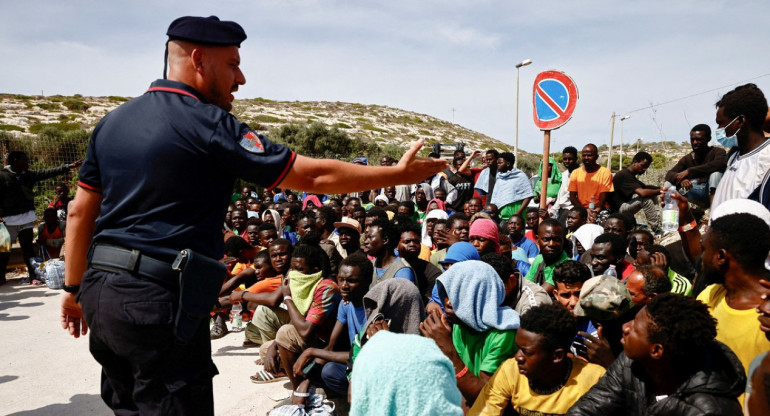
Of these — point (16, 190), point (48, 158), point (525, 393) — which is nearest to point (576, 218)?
point (525, 393)

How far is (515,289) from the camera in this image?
3662mm

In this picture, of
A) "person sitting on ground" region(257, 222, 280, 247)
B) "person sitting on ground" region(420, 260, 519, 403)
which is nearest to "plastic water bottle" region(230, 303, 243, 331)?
"person sitting on ground" region(257, 222, 280, 247)

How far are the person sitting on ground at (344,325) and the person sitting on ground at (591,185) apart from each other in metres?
4.26

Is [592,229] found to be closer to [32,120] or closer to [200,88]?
[200,88]

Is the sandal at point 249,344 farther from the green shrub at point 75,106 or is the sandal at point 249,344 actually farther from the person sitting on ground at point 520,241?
the green shrub at point 75,106

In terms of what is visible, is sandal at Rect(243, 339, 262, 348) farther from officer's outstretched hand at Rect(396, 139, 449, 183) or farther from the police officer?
officer's outstretched hand at Rect(396, 139, 449, 183)

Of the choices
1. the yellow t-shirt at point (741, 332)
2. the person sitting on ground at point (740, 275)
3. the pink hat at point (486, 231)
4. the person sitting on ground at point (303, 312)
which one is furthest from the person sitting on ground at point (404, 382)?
the pink hat at point (486, 231)

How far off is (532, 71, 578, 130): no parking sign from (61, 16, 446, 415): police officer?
14.9ft

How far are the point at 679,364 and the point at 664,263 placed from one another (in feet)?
6.45

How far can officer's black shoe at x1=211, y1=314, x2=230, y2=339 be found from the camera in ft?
19.7

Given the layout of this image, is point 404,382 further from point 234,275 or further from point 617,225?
point 234,275

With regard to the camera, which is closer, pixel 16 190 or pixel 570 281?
pixel 570 281

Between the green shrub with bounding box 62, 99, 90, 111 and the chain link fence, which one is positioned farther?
the green shrub with bounding box 62, 99, 90, 111

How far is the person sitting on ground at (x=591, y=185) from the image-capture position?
716cm
